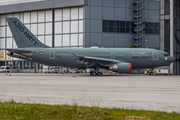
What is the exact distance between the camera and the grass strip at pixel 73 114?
8523 mm

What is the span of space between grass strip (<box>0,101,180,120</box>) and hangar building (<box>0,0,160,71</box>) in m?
53.7

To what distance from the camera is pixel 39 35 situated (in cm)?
7075

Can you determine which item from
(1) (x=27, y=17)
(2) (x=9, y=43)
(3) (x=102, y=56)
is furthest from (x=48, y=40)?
(3) (x=102, y=56)

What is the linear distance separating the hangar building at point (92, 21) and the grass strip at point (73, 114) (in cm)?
5370

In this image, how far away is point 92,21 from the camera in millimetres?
63219

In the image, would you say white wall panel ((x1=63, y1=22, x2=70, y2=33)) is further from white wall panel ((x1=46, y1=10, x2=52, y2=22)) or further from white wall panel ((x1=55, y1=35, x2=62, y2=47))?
white wall panel ((x1=46, y1=10, x2=52, y2=22))

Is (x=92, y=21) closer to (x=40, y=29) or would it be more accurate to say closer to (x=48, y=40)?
(x=48, y=40)

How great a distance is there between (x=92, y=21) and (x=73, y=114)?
55.4 metres

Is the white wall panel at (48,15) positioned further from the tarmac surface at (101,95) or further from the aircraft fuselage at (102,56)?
the tarmac surface at (101,95)

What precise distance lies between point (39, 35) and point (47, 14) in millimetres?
6154

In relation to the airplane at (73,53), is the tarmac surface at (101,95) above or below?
below

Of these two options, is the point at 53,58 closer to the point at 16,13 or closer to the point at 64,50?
the point at 64,50

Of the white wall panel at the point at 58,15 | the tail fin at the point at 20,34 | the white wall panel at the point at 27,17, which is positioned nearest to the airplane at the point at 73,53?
the tail fin at the point at 20,34

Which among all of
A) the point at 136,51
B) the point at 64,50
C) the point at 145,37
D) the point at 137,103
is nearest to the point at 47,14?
the point at 145,37
